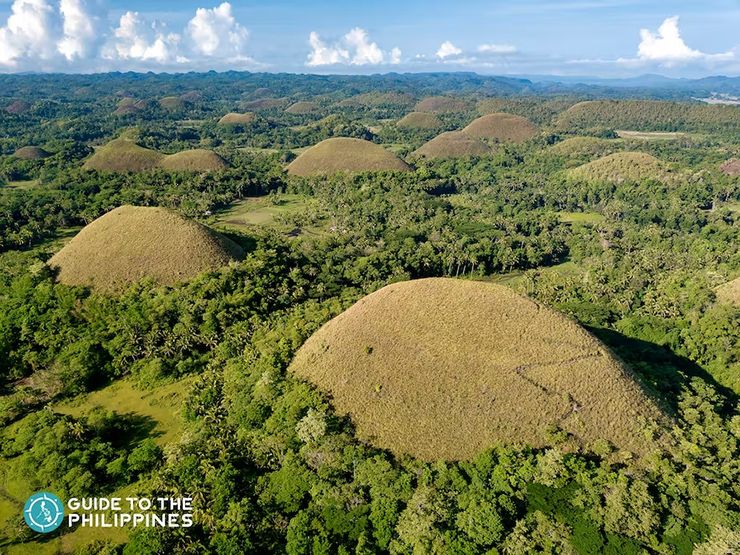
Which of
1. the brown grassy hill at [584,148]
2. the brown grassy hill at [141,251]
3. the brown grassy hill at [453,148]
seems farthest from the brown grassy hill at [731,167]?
the brown grassy hill at [141,251]

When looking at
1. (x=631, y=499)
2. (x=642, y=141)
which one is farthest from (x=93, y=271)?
(x=642, y=141)

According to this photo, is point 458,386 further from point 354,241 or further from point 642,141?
point 642,141

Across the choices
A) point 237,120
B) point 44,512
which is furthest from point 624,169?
point 237,120

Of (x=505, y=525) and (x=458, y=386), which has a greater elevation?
(x=458, y=386)

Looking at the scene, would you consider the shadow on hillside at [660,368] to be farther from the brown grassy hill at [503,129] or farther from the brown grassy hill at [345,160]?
the brown grassy hill at [503,129]

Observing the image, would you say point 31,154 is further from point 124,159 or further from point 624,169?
point 624,169

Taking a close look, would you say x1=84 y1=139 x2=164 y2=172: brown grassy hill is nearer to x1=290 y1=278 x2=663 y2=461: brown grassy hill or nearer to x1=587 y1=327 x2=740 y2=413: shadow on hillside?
x1=290 y1=278 x2=663 y2=461: brown grassy hill
